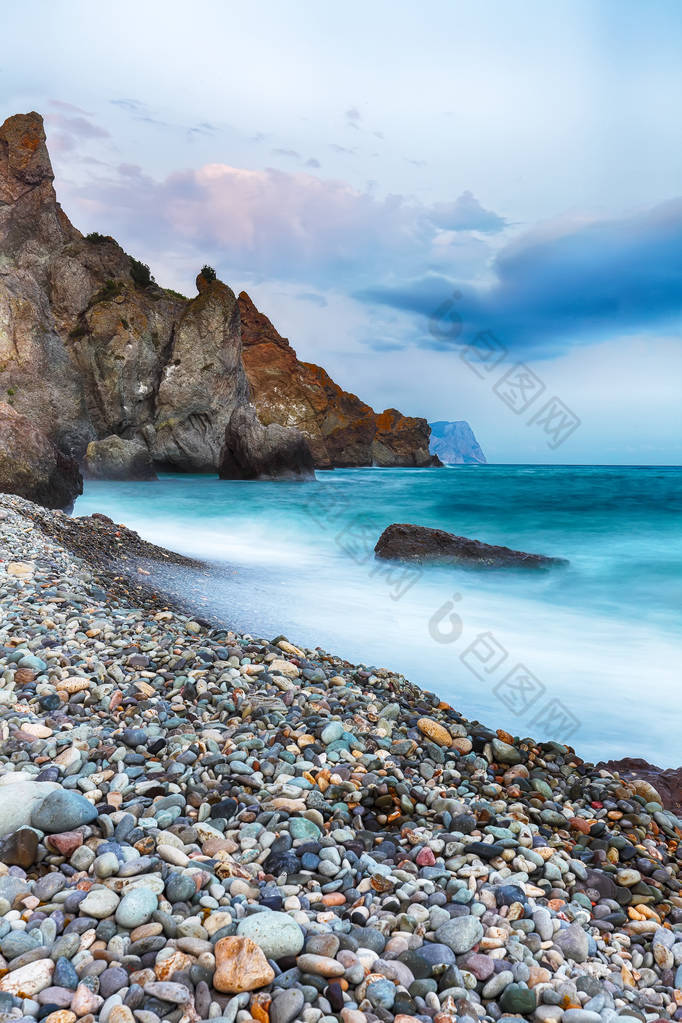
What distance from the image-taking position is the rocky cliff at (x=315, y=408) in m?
53.7

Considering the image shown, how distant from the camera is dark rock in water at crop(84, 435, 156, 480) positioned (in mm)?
27391

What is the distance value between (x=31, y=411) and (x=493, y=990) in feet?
103

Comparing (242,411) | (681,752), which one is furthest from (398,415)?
(681,752)

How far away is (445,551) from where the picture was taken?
1075 centimetres

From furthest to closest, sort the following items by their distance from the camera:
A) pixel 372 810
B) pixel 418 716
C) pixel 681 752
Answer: pixel 681 752, pixel 418 716, pixel 372 810

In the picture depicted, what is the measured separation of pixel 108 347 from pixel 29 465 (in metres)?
24.2

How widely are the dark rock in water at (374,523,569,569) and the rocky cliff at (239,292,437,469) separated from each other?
38.2 metres

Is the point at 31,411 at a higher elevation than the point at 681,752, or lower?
higher

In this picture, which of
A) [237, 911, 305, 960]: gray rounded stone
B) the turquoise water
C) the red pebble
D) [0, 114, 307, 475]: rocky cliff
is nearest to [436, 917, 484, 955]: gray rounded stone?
[237, 911, 305, 960]: gray rounded stone

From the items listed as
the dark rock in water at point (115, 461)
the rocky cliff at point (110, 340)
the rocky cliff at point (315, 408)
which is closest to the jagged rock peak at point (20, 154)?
the rocky cliff at point (110, 340)

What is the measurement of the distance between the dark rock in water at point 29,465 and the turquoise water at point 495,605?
2278 mm

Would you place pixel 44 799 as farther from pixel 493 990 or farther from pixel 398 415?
pixel 398 415

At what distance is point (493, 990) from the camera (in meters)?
1.85

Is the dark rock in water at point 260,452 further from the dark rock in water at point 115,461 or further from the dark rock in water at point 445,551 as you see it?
the dark rock in water at point 445,551
